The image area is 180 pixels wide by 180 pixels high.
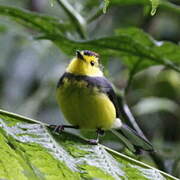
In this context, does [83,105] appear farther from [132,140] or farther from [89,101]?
[132,140]

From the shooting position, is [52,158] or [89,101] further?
[89,101]

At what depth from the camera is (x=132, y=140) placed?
255 cm

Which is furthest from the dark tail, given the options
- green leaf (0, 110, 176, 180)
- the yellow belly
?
green leaf (0, 110, 176, 180)

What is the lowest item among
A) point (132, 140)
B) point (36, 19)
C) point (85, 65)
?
point (132, 140)

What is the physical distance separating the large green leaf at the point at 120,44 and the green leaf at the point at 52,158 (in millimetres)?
714

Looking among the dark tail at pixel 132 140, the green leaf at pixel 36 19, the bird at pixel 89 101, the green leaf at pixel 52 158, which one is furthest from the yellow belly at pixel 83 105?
the green leaf at pixel 52 158

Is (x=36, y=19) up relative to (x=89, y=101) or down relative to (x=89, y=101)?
up

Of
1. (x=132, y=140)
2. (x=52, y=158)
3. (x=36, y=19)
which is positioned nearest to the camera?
(x=52, y=158)

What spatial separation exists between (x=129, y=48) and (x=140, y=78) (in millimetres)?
2417

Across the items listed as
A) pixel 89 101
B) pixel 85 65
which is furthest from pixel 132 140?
pixel 85 65

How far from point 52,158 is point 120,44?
3.33 feet

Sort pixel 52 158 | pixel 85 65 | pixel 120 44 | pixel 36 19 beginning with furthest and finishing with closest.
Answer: pixel 85 65
pixel 36 19
pixel 120 44
pixel 52 158

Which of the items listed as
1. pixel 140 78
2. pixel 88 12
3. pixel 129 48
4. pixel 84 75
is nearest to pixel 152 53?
pixel 129 48

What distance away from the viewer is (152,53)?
2238mm
